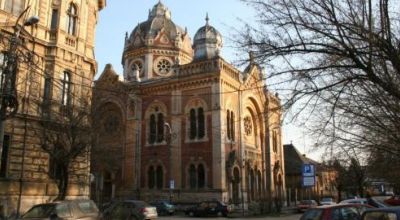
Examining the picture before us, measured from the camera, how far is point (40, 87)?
24.9 m

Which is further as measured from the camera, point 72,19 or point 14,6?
point 72,19

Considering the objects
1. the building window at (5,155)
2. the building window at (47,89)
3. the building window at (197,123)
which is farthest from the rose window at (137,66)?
the building window at (5,155)

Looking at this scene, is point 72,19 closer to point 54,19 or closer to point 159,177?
point 54,19

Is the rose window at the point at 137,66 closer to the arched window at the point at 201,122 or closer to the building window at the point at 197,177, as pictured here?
the arched window at the point at 201,122

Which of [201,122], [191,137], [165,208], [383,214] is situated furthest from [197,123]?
[383,214]

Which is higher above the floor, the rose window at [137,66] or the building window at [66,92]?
the rose window at [137,66]

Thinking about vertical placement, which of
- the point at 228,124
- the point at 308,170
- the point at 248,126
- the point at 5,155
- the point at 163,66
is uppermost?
the point at 163,66

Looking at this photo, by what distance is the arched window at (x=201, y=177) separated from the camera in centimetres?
3956

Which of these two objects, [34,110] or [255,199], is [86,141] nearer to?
[34,110]

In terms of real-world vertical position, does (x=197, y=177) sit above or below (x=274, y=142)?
below

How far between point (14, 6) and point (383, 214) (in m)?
21.7

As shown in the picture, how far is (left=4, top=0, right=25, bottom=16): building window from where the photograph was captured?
2339 centimetres

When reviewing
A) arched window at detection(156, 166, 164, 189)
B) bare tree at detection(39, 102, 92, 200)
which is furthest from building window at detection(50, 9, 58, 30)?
arched window at detection(156, 166, 164, 189)

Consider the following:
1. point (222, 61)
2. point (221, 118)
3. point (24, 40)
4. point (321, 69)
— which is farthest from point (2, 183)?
point (222, 61)
